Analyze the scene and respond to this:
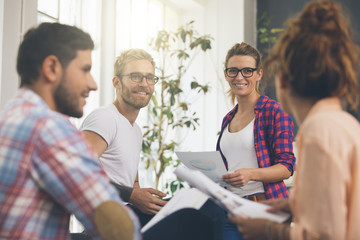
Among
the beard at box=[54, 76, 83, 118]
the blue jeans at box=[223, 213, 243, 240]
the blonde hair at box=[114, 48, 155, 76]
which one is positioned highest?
the blonde hair at box=[114, 48, 155, 76]

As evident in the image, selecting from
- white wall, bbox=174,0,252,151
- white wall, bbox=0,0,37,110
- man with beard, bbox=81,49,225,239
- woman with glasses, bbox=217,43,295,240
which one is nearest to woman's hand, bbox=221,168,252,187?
woman with glasses, bbox=217,43,295,240

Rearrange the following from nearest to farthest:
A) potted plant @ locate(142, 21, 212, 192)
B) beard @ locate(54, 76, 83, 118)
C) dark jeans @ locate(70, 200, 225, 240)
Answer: beard @ locate(54, 76, 83, 118)
dark jeans @ locate(70, 200, 225, 240)
potted plant @ locate(142, 21, 212, 192)

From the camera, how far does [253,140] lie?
221 centimetres

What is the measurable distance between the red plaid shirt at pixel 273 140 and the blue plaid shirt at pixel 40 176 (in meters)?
1.30

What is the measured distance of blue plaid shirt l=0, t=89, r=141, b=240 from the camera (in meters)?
0.97

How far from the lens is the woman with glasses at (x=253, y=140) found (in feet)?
6.88

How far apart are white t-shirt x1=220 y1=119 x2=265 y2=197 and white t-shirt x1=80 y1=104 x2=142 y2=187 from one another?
1.68 ft

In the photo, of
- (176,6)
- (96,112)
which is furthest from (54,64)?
(176,6)

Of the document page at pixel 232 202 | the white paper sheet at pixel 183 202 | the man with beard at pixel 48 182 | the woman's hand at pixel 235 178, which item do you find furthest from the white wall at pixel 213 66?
the man with beard at pixel 48 182

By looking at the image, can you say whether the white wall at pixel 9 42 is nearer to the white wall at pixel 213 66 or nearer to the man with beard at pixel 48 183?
the man with beard at pixel 48 183

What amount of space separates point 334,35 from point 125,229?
2.24 ft

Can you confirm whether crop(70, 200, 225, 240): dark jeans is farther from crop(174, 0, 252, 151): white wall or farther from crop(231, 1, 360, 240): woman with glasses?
crop(174, 0, 252, 151): white wall

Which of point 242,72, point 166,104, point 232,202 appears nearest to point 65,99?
point 232,202

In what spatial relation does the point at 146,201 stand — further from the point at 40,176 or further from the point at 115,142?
the point at 40,176
